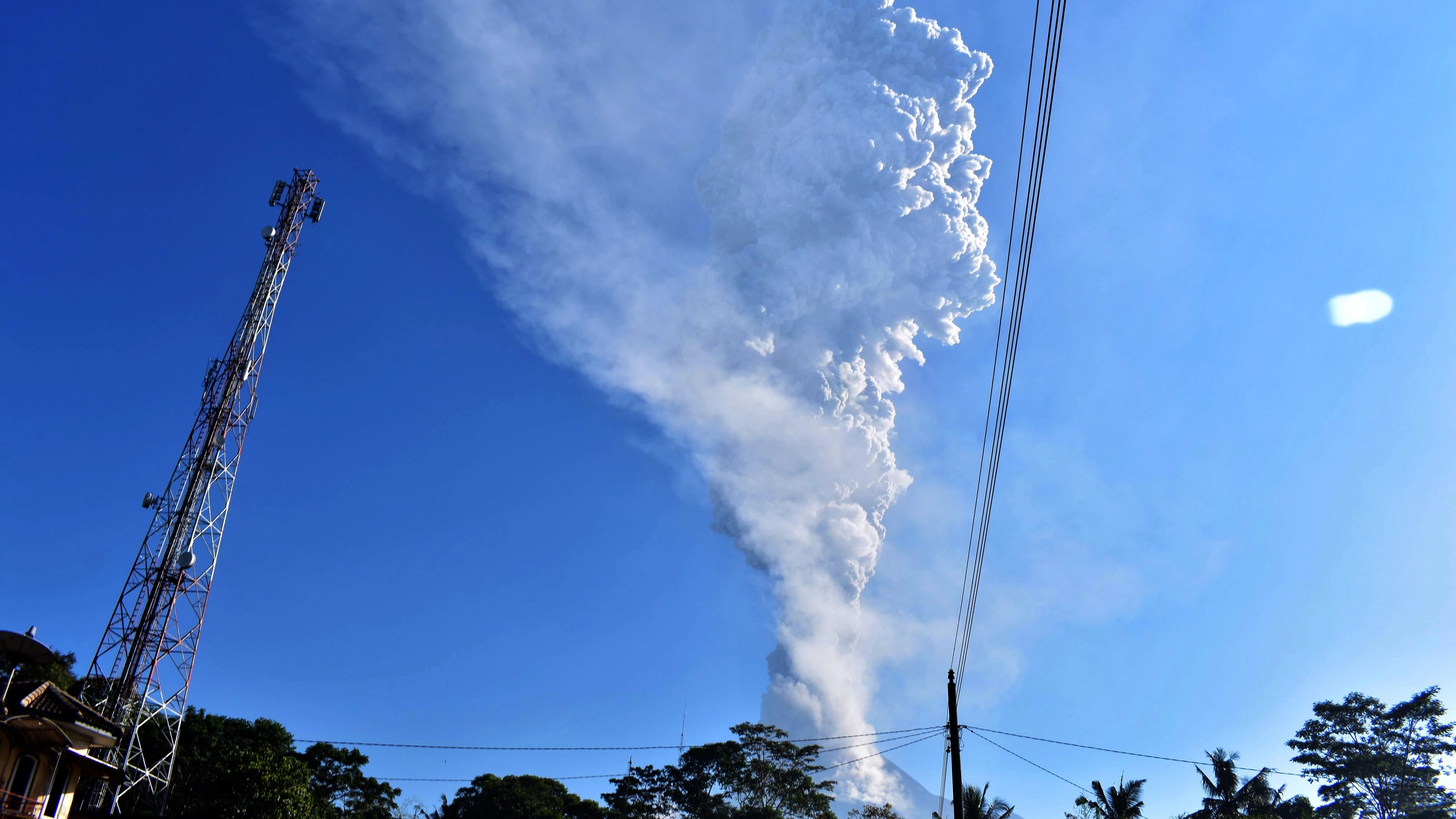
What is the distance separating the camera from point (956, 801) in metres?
23.1

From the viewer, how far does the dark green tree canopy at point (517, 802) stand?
230ft

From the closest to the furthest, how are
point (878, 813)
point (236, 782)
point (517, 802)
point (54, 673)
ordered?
point (236, 782) < point (54, 673) < point (878, 813) < point (517, 802)

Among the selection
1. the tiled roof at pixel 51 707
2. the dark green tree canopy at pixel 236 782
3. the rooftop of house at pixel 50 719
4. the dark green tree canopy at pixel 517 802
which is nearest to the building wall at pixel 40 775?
the rooftop of house at pixel 50 719

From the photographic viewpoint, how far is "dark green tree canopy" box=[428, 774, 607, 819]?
7019 centimetres

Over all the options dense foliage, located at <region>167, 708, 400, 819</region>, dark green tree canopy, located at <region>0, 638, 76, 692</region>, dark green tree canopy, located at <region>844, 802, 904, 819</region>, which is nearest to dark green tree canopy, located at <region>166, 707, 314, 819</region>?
dense foliage, located at <region>167, 708, 400, 819</region>

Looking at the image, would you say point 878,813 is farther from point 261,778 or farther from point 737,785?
point 261,778

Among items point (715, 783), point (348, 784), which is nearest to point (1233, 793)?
point (715, 783)

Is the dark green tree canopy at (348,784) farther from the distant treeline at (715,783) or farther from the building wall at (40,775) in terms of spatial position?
the building wall at (40,775)

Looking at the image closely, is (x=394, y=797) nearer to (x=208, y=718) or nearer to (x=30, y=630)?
(x=208, y=718)

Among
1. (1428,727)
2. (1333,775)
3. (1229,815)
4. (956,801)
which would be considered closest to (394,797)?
(956,801)

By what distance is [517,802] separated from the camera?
233 feet

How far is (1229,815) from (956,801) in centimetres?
3911

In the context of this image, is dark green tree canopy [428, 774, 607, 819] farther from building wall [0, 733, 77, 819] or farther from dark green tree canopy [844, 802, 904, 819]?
building wall [0, 733, 77, 819]

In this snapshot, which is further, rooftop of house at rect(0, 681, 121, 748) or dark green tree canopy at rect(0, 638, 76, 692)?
dark green tree canopy at rect(0, 638, 76, 692)
